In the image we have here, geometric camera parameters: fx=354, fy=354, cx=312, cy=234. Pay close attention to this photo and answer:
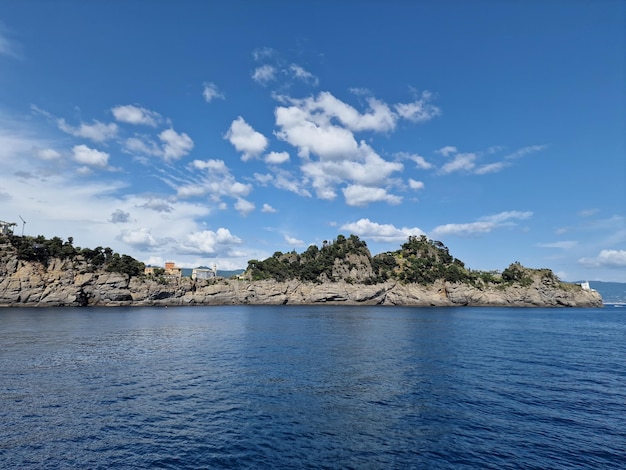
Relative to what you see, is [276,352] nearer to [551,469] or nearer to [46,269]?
[551,469]

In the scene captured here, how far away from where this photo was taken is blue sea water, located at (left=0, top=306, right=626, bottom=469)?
20.2 m

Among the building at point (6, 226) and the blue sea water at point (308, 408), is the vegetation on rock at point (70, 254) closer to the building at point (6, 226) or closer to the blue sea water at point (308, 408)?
the building at point (6, 226)

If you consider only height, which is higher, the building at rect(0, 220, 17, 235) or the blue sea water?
the building at rect(0, 220, 17, 235)

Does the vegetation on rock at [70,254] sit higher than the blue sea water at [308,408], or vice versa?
the vegetation on rock at [70,254]

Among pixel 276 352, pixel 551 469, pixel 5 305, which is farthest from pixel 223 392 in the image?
pixel 5 305

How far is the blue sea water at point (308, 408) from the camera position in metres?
20.2

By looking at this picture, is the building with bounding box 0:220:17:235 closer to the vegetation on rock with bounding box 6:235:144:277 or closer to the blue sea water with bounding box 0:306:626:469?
the vegetation on rock with bounding box 6:235:144:277

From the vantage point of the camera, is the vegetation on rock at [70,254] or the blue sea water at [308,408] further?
the vegetation on rock at [70,254]

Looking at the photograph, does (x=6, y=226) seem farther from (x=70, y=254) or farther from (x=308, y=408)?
(x=308, y=408)

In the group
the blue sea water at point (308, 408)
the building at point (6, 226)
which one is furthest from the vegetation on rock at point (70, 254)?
the blue sea water at point (308, 408)

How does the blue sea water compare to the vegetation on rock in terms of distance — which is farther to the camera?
the vegetation on rock

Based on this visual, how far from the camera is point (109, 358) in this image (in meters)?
45.6

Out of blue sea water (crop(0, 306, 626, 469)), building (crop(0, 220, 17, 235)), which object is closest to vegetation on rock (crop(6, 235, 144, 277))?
building (crop(0, 220, 17, 235))

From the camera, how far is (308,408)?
2805 centimetres
